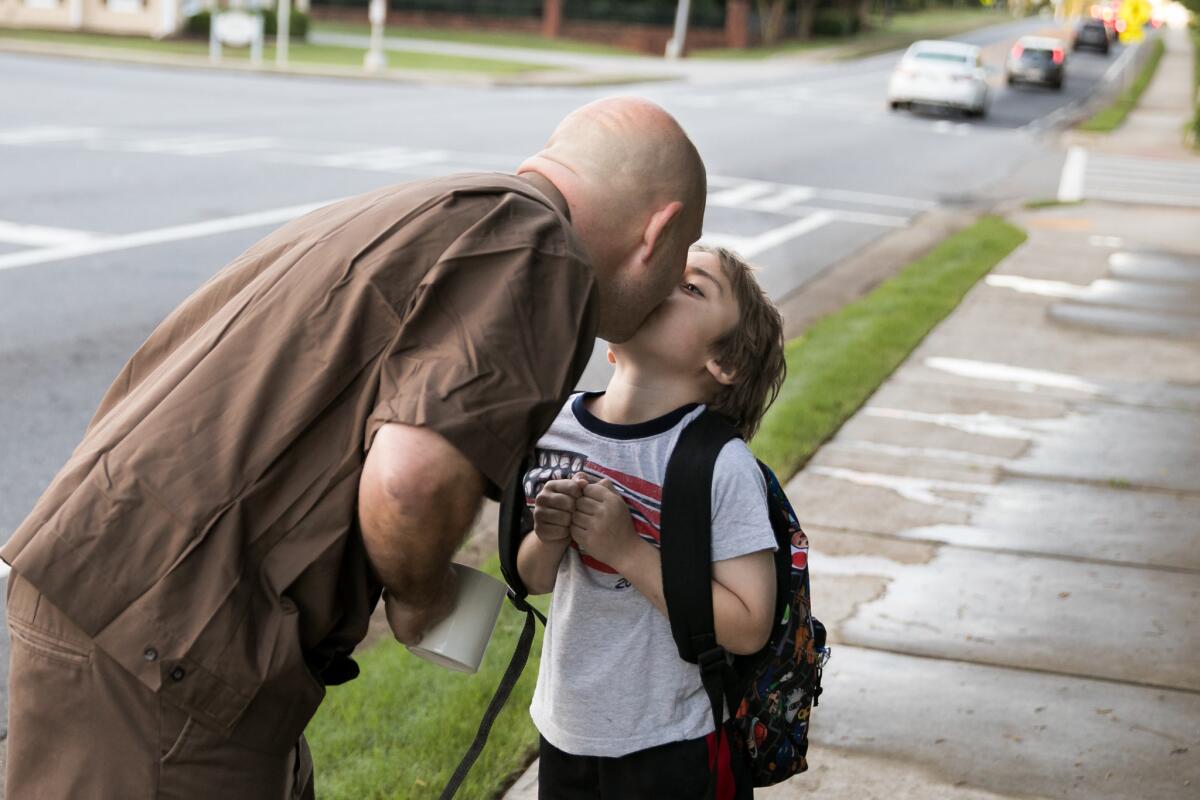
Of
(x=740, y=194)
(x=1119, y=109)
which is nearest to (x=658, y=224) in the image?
(x=740, y=194)

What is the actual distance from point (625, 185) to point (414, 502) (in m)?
0.61

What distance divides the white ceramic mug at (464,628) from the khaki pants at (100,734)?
272 millimetres

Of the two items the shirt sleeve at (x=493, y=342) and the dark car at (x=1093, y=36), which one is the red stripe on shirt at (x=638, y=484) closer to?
the shirt sleeve at (x=493, y=342)

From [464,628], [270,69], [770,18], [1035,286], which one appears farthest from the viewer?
[770,18]

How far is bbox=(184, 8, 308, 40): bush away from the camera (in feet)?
138

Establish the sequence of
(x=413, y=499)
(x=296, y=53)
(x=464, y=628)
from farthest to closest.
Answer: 1. (x=296, y=53)
2. (x=464, y=628)
3. (x=413, y=499)

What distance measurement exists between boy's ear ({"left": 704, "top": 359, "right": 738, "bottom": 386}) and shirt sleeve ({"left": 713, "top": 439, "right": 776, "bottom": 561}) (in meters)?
0.15

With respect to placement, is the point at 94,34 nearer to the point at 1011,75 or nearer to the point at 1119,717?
the point at 1011,75

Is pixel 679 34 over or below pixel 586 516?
below

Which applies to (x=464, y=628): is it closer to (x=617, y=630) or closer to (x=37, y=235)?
(x=617, y=630)

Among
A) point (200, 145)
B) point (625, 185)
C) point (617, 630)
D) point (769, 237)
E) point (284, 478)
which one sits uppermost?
point (625, 185)

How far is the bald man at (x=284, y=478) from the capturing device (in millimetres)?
1845

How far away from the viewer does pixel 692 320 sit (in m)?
2.48

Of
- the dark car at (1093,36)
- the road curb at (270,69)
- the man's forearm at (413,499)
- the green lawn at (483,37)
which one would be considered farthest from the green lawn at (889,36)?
the man's forearm at (413,499)
